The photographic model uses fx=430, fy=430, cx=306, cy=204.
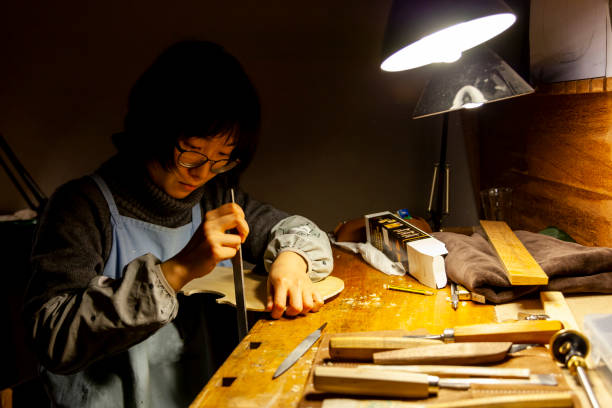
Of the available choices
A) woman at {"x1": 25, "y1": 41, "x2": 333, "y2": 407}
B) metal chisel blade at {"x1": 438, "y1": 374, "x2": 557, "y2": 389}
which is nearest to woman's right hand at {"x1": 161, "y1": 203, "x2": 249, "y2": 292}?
woman at {"x1": 25, "y1": 41, "x2": 333, "y2": 407}

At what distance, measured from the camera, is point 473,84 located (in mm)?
1232

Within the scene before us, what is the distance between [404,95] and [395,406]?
198 centimetres

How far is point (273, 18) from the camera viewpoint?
231cm

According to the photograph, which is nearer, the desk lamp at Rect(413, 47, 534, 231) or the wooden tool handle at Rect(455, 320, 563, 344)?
the wooden tool handle at Rect(455, 320, 563, 344)

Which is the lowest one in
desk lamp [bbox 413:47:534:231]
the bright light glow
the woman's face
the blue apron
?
the blue apron

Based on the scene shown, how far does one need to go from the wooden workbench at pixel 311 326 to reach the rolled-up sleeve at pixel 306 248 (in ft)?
0.26

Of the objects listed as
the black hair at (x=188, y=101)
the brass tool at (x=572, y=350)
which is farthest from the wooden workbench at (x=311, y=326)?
the black hair at (x=188, y=101)

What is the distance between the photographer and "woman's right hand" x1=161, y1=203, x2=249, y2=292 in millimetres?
868

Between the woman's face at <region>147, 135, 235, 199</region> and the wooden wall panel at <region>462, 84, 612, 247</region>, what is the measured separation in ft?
3.25

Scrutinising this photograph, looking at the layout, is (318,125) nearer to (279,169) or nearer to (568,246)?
(279,169)

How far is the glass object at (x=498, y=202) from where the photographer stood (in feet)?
4.86

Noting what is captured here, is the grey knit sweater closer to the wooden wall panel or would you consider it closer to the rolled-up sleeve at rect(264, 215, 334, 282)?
the rolled-up sleeve at rect(264, 215, 334, 282)

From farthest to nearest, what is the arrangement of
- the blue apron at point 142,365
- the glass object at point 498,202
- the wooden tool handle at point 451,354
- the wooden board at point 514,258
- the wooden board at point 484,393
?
the glass object at point 498,202 < the blue apron at point 142,365 < the wooden board at point 514,258 < the wooden tool handle at point 451,354 < the wooden board at point 484,393

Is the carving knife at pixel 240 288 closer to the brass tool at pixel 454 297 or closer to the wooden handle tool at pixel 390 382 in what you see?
the wooden handle tool at pixel 390 382
